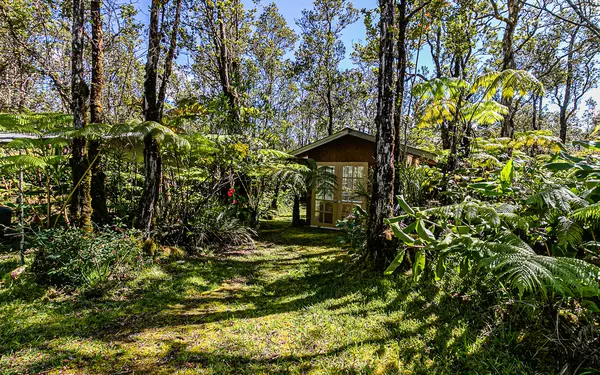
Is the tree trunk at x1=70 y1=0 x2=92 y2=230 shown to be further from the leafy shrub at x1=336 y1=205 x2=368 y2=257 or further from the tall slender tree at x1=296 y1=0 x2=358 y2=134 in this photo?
the tall slender tree at x1=296 y1=0 x2=358 y2=134

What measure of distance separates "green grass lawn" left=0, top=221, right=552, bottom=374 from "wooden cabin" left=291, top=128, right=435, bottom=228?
4.56 metres

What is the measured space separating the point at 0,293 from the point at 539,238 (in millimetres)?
5132

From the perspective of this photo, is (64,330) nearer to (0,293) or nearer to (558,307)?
(0,293)

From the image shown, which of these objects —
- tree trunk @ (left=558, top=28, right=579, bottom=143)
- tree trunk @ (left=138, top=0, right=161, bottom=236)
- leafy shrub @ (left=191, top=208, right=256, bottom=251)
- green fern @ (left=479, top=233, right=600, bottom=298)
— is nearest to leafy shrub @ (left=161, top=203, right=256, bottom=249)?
leafy shrub @ (left=191, top=208, right=256, bottom=251)

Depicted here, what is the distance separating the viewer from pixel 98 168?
496 centimetres

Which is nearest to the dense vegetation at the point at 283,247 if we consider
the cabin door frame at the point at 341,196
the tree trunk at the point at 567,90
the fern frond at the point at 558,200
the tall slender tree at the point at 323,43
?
the fern frond at the point at 558,200

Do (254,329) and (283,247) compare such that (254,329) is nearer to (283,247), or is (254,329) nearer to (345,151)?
(283,247)

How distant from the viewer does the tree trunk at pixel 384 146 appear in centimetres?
382

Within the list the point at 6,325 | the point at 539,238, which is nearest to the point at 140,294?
the point at 6,325

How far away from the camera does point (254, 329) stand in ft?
8.91

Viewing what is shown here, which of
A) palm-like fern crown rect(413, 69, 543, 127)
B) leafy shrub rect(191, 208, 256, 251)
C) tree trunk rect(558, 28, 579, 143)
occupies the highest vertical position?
tree trunk rect(558, 28, 579, 143)

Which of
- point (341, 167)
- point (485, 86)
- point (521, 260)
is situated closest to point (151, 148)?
point (521, 260)

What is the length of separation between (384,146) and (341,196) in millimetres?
4751

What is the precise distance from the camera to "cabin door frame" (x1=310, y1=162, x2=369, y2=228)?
328 inches
